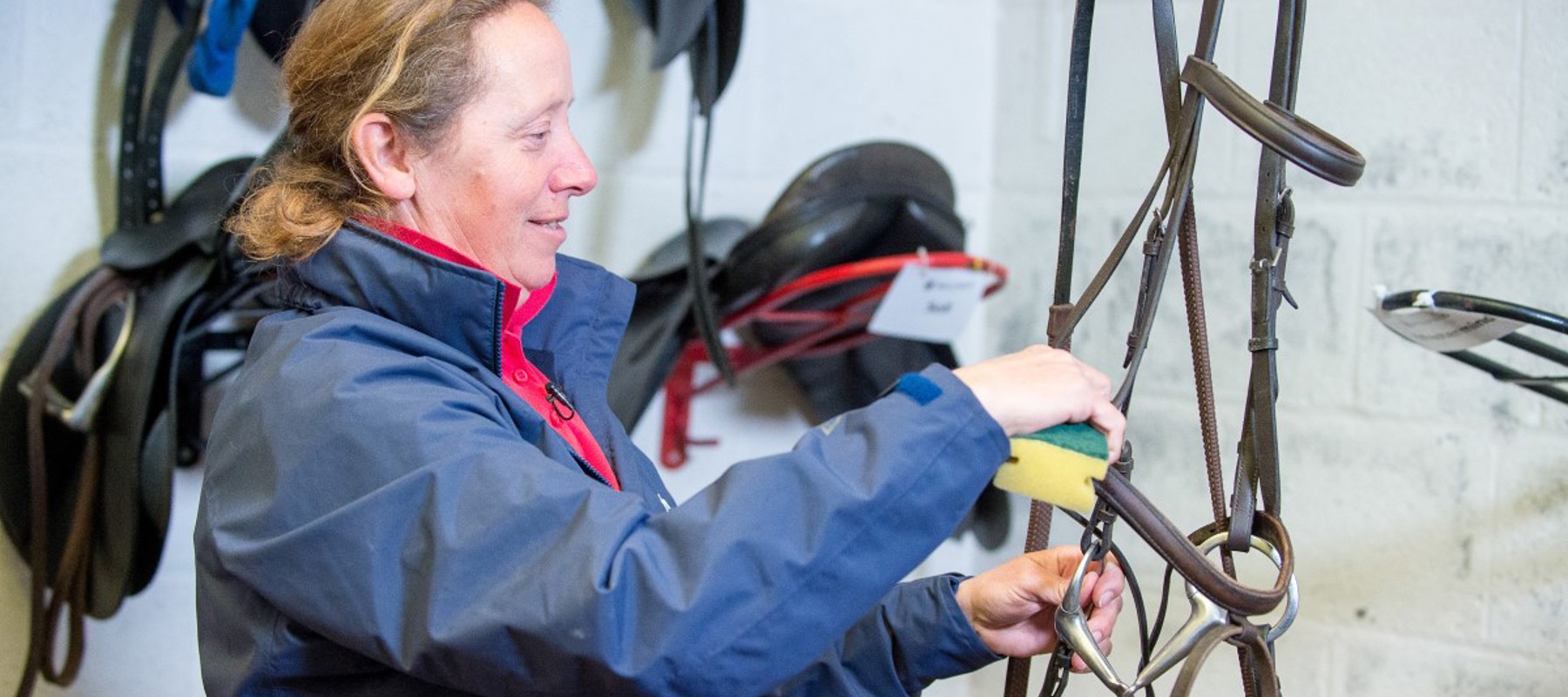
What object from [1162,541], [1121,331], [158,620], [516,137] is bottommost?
[158,620]

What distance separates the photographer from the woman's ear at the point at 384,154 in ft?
2.97

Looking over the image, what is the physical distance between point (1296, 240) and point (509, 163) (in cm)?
101

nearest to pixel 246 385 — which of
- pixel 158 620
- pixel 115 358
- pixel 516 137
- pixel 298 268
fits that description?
pixel 298 268

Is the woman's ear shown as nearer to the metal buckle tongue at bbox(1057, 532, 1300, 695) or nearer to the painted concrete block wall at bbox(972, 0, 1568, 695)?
the metal buckle tongue at bbox(1057, 532, 1300, 695)

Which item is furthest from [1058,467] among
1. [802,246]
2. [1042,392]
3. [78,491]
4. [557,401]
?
[78,491]

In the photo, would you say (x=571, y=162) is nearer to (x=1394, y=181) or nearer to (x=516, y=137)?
(x=516, y=137)

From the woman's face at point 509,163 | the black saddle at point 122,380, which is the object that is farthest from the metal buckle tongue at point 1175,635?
the black saddle at point 122,380

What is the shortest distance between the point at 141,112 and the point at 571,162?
0.78 m

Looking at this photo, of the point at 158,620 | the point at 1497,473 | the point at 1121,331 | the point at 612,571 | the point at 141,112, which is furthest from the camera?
the point at 1121,331

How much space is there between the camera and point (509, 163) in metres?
0.92

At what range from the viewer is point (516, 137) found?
0.92m

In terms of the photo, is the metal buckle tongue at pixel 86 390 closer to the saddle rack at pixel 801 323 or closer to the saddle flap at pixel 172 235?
the saddle flap at pixel 172 235

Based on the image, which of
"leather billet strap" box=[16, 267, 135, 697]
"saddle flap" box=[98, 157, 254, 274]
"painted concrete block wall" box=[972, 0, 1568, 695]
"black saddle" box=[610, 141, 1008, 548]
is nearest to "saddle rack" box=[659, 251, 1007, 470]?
"black saddle" box=[610, 141, 1008, 548]

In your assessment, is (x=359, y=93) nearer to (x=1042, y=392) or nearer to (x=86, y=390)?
(x=1042, y=392)
